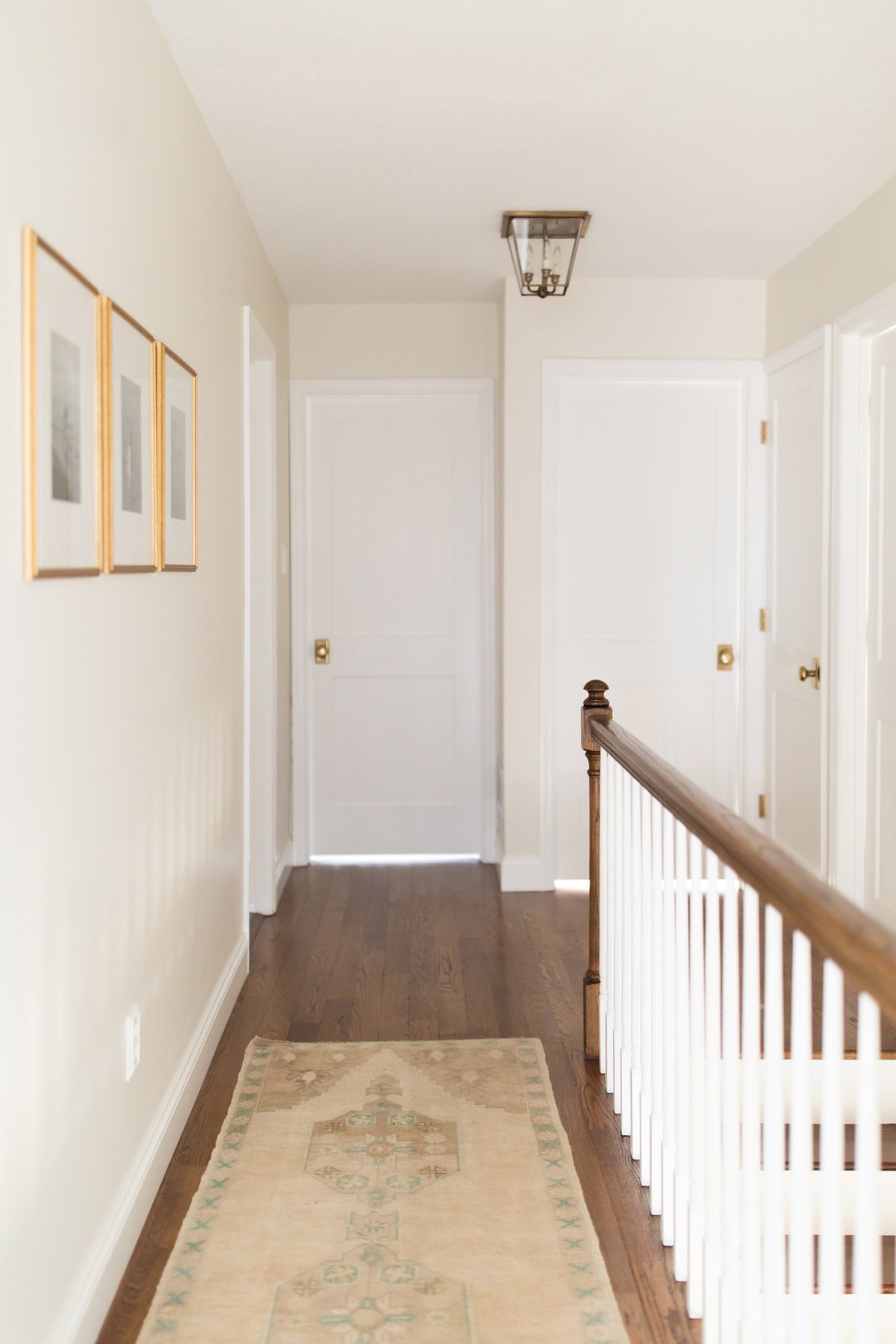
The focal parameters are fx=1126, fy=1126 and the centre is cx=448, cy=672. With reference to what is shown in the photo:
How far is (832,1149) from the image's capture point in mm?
1270

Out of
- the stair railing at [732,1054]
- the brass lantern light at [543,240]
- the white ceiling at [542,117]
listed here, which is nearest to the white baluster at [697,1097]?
the stair railing at [732,1054]

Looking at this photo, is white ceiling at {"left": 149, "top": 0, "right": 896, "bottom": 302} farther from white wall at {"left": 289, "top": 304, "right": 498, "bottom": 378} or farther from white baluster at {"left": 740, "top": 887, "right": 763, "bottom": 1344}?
white baluster at {"left": 740, "top": 887, "right": 763, "bottom": 1344}

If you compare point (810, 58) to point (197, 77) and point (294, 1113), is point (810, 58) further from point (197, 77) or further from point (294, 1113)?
point (294, 1113)

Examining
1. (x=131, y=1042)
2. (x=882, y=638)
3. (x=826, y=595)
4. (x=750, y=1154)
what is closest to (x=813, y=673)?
(x=826, y=595)

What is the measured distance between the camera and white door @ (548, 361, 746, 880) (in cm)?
453

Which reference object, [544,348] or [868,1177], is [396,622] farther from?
[868,1177]

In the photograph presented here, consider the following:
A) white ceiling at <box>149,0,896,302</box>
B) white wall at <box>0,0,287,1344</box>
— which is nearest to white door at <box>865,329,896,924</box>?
white ceiling at <box>149,0,896,302</box>

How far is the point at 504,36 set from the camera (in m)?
2.42

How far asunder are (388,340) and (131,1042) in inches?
137

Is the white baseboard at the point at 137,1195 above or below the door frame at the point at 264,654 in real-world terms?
below

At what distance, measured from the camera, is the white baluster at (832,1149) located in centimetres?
126

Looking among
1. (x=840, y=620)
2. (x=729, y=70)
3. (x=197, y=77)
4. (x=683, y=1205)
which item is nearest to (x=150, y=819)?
(x=683, y=1205)

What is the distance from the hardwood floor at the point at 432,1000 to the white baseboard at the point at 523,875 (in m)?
0.07

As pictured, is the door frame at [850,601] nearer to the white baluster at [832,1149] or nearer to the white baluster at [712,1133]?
the white baluster at [712,1133]
